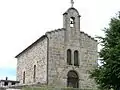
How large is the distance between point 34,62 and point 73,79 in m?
6.24

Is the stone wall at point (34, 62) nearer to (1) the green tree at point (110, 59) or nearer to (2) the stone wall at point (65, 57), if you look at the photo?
(2) the stone wall at point (65, 57)

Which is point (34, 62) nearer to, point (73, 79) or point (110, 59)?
point (73, 79)

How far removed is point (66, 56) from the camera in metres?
39.8

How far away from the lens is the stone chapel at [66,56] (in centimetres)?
3873

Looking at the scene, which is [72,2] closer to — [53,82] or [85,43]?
[85,43]

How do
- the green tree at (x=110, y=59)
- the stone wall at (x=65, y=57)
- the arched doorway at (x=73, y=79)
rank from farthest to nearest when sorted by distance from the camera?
the arched doorway at (x=73, y=79) → the stone wall at (x=65, y=57) → the green tree at (x=110, y=59)

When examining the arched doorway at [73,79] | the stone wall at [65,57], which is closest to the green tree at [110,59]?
the stone wall at [65,57]

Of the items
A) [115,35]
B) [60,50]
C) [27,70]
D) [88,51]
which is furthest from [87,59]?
[115,35]

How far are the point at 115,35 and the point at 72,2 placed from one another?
54.8ft

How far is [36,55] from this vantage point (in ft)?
139

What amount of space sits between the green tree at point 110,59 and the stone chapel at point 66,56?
12112 mm

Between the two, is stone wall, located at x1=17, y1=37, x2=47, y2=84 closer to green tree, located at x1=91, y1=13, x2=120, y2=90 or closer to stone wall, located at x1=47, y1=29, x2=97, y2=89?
stone wall, located at x1=47, y1=29, x2=97, y2=89

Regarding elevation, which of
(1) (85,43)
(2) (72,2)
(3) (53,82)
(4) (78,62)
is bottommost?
(3) (53,82)

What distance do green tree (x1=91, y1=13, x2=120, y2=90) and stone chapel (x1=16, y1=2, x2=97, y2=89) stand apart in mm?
12112
